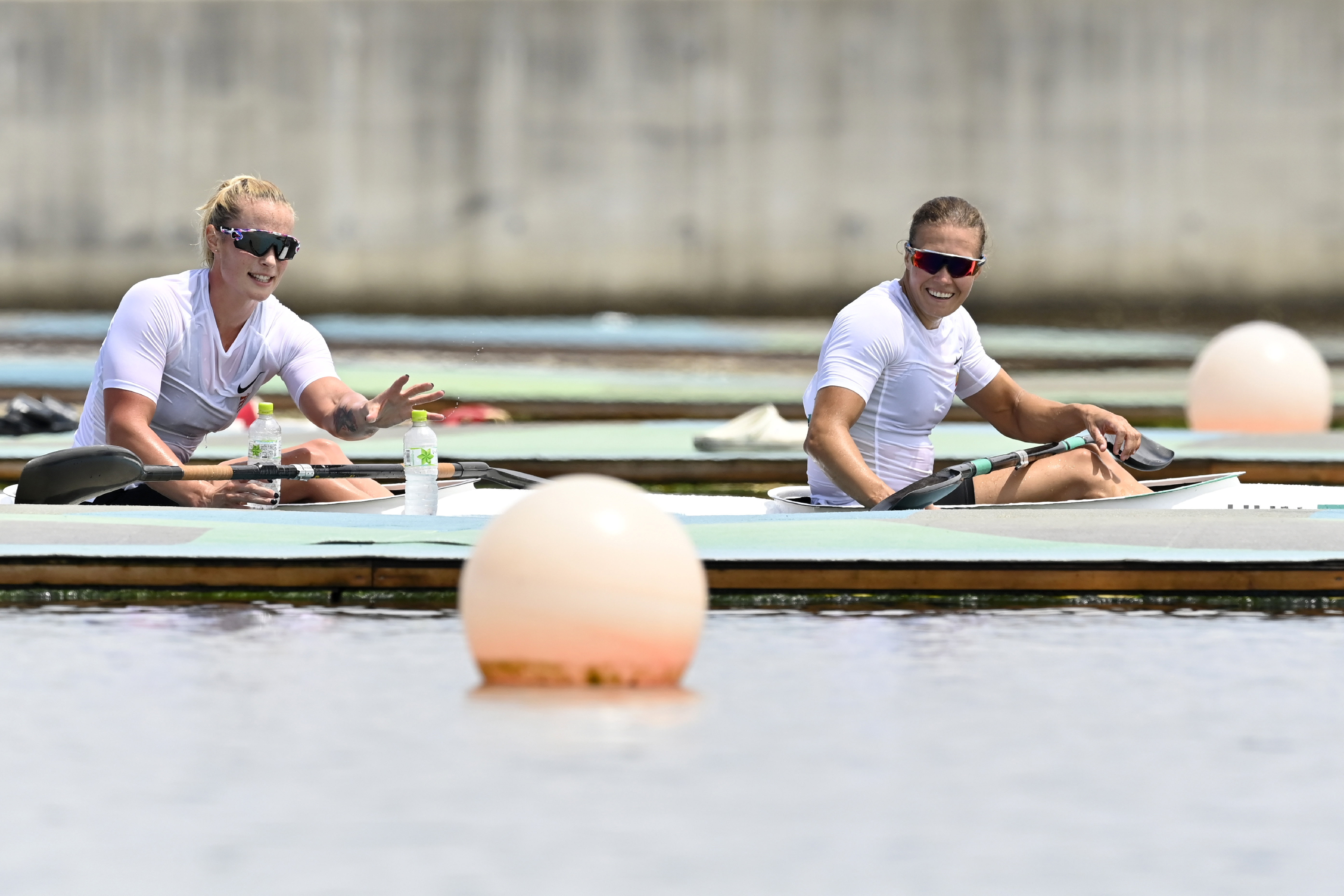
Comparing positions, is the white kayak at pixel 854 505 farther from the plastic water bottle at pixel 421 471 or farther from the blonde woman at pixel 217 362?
the blonde woman at pixel 217 362

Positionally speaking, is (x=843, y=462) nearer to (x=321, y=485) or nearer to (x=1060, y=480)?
(x=1060, y=480)

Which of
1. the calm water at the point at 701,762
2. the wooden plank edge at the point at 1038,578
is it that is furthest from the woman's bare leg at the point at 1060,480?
the calm water at the point at 701,762

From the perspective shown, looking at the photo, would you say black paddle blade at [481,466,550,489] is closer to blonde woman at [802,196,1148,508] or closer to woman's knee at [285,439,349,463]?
woman's knee at [285,439,349,463]

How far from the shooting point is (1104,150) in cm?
1912

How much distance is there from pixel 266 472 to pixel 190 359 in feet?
1.34

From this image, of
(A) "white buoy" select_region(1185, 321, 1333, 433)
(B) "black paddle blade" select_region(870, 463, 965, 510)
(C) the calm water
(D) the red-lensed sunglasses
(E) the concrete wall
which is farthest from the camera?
(E) the concrete wall

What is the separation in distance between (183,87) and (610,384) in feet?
20.7

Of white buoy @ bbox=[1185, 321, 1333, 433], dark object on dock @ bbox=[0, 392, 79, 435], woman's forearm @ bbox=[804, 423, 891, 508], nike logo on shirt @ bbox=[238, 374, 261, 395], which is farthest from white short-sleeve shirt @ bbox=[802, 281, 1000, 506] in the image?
dark object on dock @ bbox=[0, 392, 79, 435]

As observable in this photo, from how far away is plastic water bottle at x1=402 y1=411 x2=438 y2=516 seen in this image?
281 inches

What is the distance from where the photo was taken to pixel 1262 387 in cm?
1203

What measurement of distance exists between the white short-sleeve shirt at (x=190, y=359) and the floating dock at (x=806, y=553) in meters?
0.42

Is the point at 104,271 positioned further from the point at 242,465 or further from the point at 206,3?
the point at 242,465

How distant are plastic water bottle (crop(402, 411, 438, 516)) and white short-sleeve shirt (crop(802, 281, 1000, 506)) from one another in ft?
3.94

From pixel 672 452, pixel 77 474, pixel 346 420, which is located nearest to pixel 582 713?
pixel 346 420
